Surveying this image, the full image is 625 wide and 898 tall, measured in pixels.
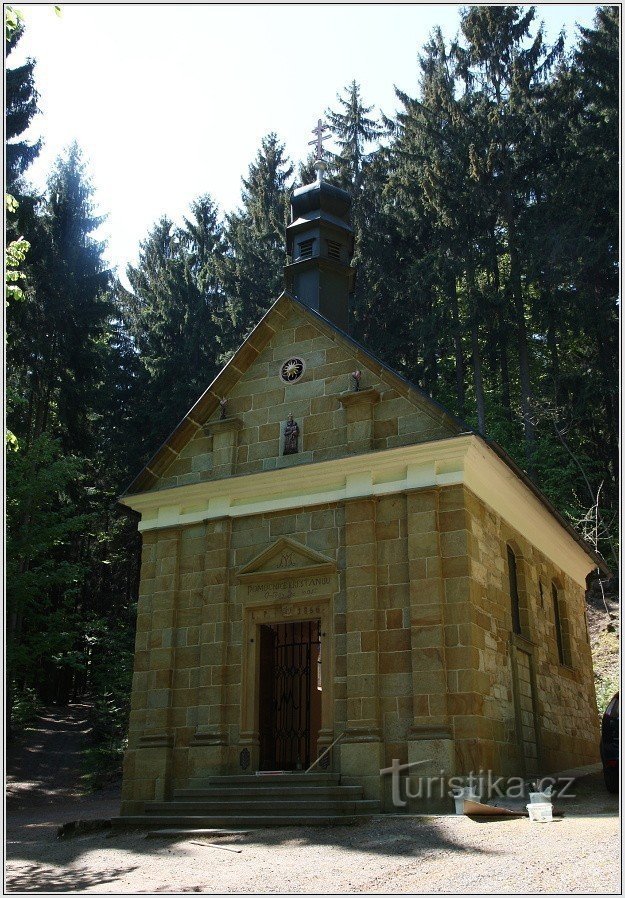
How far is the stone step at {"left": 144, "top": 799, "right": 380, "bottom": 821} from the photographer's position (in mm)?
11016

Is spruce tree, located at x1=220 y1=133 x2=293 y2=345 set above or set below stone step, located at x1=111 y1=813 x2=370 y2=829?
above

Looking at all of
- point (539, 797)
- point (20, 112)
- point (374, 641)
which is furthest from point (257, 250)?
point (539, 797)

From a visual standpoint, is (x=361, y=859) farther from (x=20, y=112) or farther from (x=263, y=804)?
(x=20, y=112)

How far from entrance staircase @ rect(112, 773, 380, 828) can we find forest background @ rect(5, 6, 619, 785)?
1159 cm

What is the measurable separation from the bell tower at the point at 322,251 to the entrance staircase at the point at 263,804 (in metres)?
8.31

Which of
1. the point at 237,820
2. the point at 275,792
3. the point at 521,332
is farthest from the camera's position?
the point at 521,332

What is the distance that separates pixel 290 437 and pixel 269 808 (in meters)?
5.79

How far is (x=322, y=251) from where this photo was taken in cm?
1708

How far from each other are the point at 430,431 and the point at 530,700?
4822 millimetres

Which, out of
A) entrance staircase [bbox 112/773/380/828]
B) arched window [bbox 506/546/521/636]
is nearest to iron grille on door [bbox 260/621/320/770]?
entrance staircase [bbox 112/773/380/828]

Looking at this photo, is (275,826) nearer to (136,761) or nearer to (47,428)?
(136,761)

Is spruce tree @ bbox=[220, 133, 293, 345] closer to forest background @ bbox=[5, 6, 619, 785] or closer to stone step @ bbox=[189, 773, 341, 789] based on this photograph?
forest background @ bbox=[5, 6, 619, 785]

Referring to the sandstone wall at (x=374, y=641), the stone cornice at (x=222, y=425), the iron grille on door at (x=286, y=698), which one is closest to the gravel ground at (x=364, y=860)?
the sandstone wall at (x=374, y=641)

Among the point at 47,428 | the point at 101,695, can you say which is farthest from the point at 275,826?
the point at 47,428
